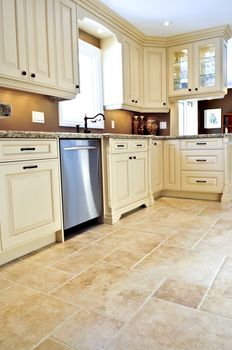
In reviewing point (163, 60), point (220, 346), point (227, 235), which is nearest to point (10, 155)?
point (220, 346)

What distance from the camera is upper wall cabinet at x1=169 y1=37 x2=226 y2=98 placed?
13.2 feet

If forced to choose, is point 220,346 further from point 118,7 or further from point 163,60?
point 163,60

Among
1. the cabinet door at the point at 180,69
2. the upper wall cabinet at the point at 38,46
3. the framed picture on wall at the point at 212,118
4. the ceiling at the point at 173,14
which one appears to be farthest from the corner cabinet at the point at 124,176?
the framed picture on wall at the point at 212,118

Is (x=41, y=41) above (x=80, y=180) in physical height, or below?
above

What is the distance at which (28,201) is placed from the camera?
2.02 m

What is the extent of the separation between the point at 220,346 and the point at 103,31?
11.4ft

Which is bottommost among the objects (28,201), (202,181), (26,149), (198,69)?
(202,181)

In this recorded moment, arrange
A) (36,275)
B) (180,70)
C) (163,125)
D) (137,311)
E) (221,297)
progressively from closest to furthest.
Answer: (137,311) < (221,297) < (36,275) < (180,70) < (163,125)

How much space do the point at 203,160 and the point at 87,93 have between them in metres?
1.78

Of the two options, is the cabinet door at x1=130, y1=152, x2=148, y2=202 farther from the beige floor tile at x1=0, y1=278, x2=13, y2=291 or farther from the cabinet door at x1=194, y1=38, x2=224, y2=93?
the beige floor tile at x1=0, y1=278, x2=13, y2=291

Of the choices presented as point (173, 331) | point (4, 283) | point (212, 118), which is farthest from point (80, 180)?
point (212, 118)

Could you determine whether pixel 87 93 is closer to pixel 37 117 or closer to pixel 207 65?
pixel 37 117

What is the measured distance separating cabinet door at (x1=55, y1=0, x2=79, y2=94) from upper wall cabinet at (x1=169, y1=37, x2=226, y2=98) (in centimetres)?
196

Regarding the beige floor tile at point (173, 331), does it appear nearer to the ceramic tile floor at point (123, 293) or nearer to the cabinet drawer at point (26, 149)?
the ceramic tile floor at point (123, 293)
